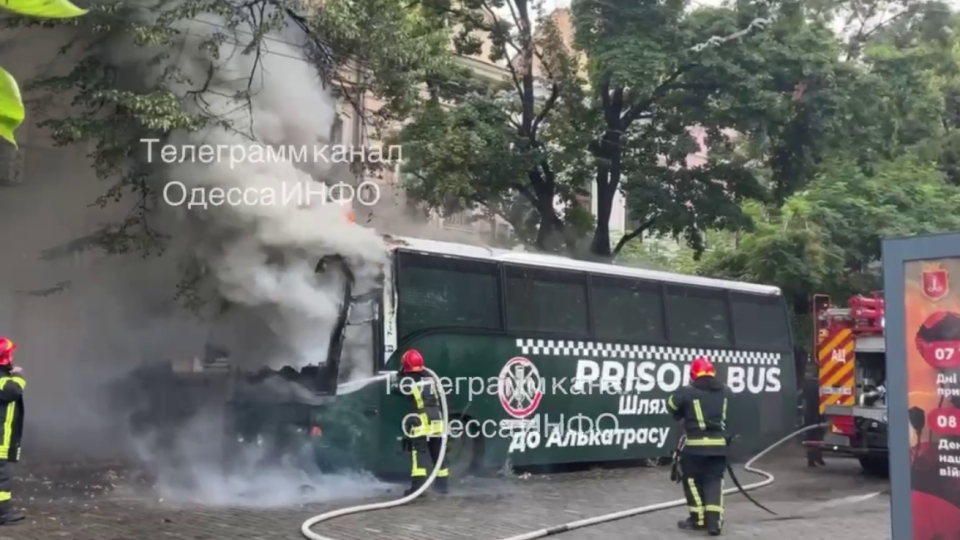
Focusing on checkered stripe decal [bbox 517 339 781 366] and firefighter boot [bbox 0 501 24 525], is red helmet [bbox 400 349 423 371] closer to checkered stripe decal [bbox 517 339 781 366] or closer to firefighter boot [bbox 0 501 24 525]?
checkered stripe decal [bbox 517 339 781 366]

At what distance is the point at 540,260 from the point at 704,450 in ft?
12.4

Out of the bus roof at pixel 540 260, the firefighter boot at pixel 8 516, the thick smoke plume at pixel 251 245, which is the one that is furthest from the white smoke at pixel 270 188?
the firefighter boot at pixel 8 516

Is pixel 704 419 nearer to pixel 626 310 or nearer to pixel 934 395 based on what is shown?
pixel 934 395

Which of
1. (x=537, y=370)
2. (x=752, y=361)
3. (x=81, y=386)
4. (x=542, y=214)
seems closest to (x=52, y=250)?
(x=81, y=386)

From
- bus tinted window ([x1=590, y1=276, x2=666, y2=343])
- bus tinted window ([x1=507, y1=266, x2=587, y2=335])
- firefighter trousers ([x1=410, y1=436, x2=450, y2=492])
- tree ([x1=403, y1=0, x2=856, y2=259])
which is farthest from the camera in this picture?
tree ([x1=403, y1=0, x2=856, y2=259])

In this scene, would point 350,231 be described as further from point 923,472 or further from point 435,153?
point 923,472

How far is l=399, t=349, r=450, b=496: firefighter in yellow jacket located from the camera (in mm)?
9617

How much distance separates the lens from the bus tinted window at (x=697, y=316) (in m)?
13.0

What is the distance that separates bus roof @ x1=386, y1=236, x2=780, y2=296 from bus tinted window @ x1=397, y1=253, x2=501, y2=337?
100 mm

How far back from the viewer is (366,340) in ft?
32.5

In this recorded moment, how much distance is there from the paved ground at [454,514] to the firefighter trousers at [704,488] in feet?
0.55

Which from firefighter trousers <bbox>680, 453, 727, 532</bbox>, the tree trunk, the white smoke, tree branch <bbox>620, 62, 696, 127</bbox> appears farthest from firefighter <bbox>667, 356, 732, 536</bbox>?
the tree trunk

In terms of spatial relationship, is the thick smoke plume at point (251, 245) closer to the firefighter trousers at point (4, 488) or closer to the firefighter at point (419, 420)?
the firefighter at point (419, 420)

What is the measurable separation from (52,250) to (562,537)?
7.55 metres
